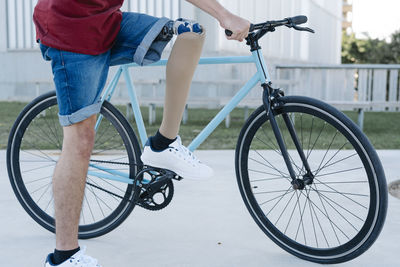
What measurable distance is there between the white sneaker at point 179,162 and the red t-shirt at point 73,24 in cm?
52

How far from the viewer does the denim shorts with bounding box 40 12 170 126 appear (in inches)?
75.5

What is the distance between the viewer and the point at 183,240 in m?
2.58

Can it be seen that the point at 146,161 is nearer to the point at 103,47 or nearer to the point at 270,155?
the point at 103,47

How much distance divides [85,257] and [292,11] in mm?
19387

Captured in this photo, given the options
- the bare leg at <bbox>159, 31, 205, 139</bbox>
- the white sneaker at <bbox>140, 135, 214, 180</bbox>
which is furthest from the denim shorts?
the white sneaker at <bbox>140, 135, 214, 180</bbox>

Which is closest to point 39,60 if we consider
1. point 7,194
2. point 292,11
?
point 292,11

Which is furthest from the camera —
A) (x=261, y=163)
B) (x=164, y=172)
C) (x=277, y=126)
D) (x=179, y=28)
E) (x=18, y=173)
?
(x=18, y=173)

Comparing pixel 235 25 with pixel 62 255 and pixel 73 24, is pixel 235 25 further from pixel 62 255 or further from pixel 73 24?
pixel 62 255

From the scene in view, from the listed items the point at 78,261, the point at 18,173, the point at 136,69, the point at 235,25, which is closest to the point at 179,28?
the point at 235,25

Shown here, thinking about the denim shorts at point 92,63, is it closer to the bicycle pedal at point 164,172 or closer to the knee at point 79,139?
the knee at point 79,139

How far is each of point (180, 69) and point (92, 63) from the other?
0.35 meters

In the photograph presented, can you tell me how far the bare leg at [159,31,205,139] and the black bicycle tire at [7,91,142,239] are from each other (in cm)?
31

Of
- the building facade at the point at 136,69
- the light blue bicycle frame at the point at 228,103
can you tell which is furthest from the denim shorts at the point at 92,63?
the building facade at the point at 136,69

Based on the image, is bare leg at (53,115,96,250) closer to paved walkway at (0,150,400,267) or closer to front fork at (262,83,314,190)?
paved walkway at (0,150,400,267)
